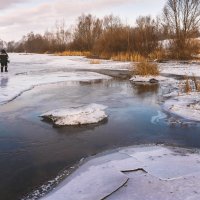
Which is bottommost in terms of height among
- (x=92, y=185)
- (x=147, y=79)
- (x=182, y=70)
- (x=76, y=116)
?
(x=92, y=185)

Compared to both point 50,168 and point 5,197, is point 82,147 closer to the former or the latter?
point 50,168

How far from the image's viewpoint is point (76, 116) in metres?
7.73

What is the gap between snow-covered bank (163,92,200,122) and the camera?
831 centimetres

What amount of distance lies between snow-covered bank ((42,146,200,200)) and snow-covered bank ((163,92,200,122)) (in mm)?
2858

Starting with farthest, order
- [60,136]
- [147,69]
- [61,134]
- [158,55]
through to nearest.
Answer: [158,55]
[147,69]
[61,134]
[60,136]

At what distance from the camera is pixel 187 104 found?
9.33m

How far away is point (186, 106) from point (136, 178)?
5085mm

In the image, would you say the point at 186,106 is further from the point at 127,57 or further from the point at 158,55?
the point at 158,55

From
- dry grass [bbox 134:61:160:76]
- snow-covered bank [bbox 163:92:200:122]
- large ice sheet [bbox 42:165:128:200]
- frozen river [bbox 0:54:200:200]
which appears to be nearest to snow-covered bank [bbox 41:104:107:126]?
frozen river [bbox 0:54:200:200]

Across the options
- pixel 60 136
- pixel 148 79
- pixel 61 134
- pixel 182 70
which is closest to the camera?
pixel 60 136

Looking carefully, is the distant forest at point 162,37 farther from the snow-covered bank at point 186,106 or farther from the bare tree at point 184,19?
the snow-covered bank at point 186,106

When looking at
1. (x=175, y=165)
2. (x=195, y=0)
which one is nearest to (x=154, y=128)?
(x=175, y=165)

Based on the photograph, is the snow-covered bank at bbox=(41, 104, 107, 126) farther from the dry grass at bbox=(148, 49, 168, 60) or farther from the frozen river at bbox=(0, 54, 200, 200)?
the dry grass at bbox=(148, 49, 168, 60)

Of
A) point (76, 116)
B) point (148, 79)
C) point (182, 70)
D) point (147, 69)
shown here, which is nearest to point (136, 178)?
point (76, 116)
